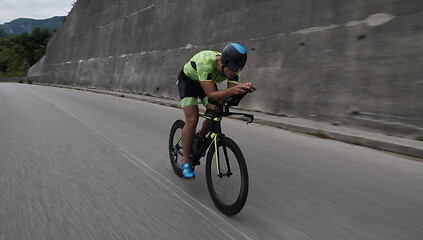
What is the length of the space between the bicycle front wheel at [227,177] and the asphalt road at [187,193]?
13 cm

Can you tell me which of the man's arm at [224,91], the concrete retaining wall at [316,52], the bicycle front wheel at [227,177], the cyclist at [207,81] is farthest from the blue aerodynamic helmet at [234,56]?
the concrete retaining wall at [316,52]

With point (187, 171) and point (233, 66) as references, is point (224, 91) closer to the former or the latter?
point (233, 66)

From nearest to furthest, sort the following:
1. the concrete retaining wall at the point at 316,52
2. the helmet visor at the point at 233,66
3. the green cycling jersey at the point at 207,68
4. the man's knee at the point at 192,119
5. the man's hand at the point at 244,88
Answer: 1. the man's hand at the point at 244,88
2. the helmet visor at the point at 233,66
3. the green cycling jersey at the point at 207,68
4. the man's knee at the point at 192,119
5. the concrete retaining wall at the point at 316,52

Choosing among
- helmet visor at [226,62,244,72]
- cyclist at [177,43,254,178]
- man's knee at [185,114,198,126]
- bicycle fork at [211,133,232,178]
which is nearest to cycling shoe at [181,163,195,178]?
cyclist at [177,43,254,178]

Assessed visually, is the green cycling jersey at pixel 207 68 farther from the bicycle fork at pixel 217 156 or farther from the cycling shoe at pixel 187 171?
the cycling shoe at pixel 187 171

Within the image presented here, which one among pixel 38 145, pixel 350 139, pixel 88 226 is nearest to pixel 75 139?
pixel 38 145

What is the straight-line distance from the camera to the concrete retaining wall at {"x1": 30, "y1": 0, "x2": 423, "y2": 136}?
741cm

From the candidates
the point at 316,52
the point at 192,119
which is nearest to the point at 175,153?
the point at 192,119

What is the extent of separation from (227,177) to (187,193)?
2.34ft

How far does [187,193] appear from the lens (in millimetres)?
3814

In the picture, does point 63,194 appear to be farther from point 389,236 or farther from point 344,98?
point 344,98

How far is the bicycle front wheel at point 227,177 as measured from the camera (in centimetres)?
305

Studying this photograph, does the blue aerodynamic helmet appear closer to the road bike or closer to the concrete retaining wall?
the road bike

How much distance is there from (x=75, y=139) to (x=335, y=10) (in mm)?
7454
